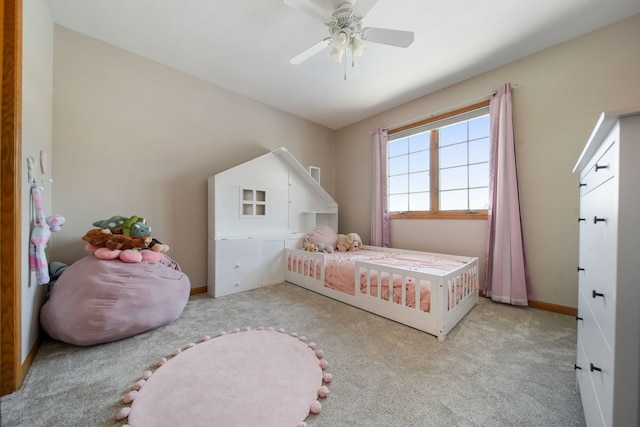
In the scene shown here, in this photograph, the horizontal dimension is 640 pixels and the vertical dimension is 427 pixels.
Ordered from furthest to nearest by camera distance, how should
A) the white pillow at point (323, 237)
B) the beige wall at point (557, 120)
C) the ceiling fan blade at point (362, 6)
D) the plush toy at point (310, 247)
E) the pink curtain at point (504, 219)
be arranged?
the white pillow at point (323, 237) → the plush toy at point (310, 247) → the pink curtain at point (504, 219) → the beige wall at point (557, 120) → the ceiling fan blade at point (362, 6)

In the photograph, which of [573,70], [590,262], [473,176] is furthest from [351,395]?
[573,70]

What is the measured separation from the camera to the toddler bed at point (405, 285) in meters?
1.69

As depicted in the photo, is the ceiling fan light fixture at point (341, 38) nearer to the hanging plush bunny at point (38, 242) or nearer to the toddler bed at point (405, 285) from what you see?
the toddler bed at point (405, 285)

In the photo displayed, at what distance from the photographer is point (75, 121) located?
2.01 meters

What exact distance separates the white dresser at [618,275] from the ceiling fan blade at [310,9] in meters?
1.62

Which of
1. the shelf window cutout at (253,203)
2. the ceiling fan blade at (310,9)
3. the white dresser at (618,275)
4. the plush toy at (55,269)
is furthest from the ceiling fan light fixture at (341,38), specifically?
the plush toy at (55,269)

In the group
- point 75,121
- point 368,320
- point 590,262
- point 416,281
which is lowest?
point 368,320

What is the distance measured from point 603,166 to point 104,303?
257 centimetres

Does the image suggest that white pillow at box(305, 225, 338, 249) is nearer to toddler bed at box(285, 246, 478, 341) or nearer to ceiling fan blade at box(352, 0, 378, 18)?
toddler bed at box(285, 246, 478, 341)

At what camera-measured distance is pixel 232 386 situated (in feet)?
3.84

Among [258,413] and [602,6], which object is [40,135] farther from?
[602,6]

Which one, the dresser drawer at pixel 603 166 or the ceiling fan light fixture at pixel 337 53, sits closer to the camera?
the dresser drawer at pixel 603 166

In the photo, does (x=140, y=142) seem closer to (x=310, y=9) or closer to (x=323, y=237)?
(x=310, y=9)

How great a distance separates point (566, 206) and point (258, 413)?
292 cm
